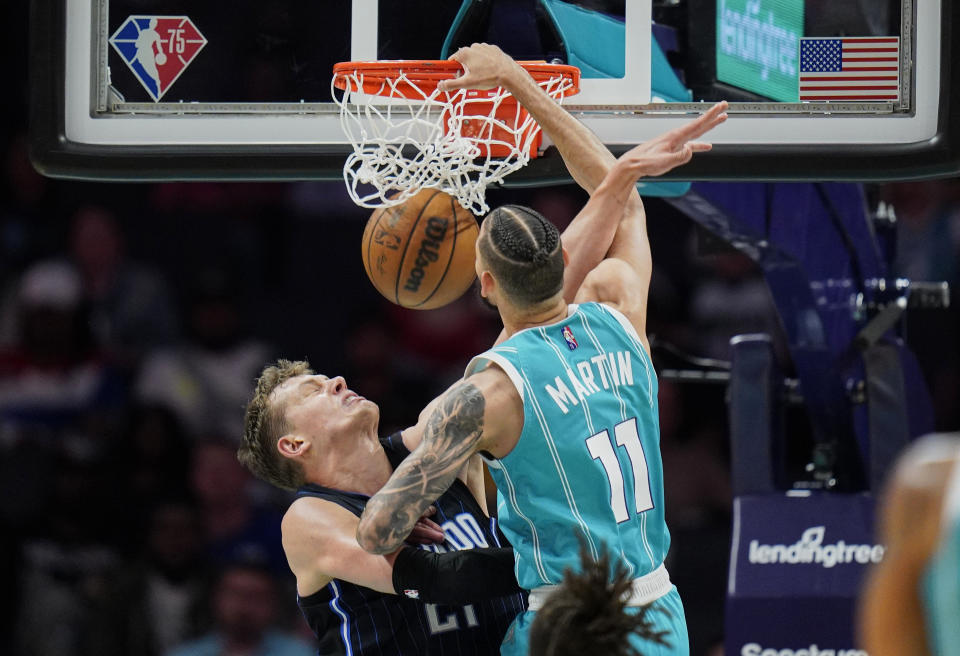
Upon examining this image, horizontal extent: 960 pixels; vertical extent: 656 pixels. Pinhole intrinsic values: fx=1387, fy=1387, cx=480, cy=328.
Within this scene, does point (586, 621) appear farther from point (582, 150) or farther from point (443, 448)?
point (582, 150)

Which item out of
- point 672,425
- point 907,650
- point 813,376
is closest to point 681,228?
point 672,425

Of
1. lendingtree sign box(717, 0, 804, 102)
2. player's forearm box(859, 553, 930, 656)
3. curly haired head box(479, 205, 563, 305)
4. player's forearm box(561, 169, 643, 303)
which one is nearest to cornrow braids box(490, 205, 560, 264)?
curly haired head box(479, 205, 563, 305)

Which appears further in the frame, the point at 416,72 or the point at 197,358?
the point at 197,358

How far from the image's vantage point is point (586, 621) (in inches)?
97.0

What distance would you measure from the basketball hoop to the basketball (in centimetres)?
6

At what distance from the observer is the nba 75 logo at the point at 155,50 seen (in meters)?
4.05

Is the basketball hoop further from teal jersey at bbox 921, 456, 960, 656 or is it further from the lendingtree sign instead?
teal jersey at bbox 921, 456, 960, 656

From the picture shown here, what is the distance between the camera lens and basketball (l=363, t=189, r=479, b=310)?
381 cm

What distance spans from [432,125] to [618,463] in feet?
3.60

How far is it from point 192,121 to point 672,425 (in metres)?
→ 3.83

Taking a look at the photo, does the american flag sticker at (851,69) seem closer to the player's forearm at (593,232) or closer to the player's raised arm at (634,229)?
the player's raised arm at (634,229)

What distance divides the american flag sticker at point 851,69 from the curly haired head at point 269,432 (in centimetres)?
165

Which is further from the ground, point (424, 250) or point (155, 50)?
point (155, 50)

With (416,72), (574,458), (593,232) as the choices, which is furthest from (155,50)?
(574,458)
